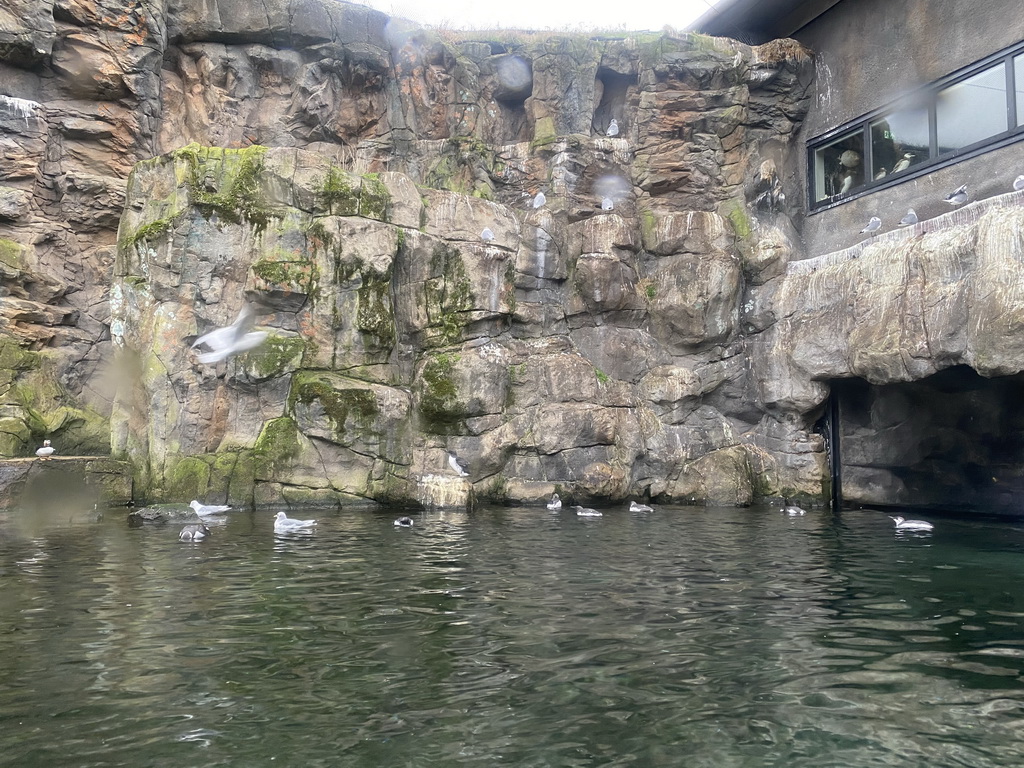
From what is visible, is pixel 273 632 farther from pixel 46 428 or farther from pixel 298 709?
pixel 46 428

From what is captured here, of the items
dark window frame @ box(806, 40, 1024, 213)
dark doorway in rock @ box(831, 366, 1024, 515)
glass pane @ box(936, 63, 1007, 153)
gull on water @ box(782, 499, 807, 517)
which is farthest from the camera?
dark doorway in rock @ box(831, 366, 1024, 515)

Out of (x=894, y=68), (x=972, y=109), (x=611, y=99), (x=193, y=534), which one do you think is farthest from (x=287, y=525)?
(x=611, y=99)

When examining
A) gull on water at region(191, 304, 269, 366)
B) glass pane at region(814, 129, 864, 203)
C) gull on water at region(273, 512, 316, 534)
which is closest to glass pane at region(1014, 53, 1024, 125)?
glass pane at region(814, 129, 864, 203)

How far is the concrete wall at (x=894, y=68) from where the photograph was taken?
1444cm

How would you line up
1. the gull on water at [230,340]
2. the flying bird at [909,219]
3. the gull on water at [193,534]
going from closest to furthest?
the gull on water at [193,534] < the gull on water at [230,340] < the flying bird at [909,219]

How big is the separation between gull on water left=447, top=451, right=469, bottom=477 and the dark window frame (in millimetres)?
10101

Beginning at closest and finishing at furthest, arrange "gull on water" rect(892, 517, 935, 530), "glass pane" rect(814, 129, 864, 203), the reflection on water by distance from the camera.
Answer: the reflection on water < "gull on water" rect(892, 517, 935, 530) < "glass pane" rect(814, 129, 864, 203)

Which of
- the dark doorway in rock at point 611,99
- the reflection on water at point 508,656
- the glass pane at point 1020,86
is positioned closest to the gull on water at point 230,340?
the reflection on water at point 508,656

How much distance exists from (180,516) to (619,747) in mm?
10420

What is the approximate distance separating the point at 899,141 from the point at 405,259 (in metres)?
10.3

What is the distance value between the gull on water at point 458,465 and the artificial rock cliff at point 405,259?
34 cm

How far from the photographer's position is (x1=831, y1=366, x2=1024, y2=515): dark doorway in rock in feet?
52.2

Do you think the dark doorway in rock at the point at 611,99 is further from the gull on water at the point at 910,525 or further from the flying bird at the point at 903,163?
the gull on water at the point at 910,525

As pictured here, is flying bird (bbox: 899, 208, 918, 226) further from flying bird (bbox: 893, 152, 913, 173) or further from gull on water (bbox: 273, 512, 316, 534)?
gull on water (bbox: 273, 512, 316, 534)
